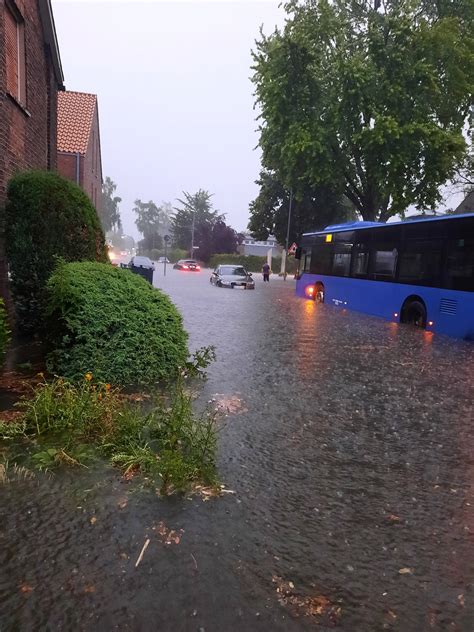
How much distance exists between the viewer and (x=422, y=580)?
2.64 m

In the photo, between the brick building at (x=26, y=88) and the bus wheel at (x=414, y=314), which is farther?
the bus wheel at (x=414, y=314)

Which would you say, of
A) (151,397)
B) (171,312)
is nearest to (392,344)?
(171,312)

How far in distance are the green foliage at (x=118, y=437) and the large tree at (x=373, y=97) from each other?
2281cm

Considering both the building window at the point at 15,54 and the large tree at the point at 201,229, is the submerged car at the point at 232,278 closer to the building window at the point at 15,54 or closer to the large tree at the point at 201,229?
the building window at the point at 15,54

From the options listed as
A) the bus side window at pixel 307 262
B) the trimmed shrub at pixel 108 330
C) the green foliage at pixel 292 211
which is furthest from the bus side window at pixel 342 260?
the green foliage at pixel 292 211

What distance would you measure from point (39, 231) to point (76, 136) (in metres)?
22.2

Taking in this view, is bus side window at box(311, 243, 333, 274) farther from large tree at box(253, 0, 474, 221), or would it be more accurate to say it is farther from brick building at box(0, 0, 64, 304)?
brick building at box(0, 0, 64, 304)

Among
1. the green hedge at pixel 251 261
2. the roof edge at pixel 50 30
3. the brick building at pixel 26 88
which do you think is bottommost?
the green hedge at pixel 251 261

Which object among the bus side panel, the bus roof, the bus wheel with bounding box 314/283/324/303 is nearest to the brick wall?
the bus side panel

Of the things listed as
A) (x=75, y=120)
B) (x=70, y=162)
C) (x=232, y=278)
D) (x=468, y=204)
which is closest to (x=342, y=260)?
(x=232, y=278)

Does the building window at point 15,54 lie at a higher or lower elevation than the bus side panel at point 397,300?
higher

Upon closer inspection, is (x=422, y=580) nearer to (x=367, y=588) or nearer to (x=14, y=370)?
(x=367, y=588)

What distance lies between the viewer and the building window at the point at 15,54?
29.2 feet

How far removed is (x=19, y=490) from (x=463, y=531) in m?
2.94
